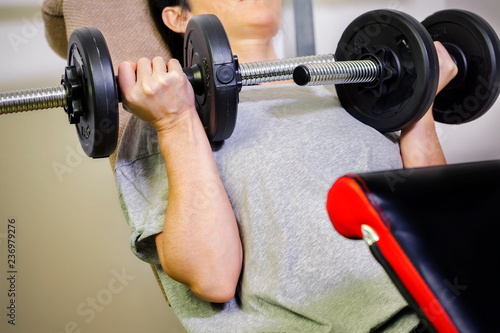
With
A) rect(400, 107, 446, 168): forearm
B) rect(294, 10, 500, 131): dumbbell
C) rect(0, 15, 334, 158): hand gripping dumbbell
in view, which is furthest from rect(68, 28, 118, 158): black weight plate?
rect(400, 107, 446, 168): forearm

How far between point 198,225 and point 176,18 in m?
0.63

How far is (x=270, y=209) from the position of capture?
3.26 ft

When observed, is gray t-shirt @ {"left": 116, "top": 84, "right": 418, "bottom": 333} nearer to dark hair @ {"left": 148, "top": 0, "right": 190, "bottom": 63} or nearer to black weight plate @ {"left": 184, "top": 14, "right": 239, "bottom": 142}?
black weight plate @ {"left": 184, "top": 14, "right": 239, "bottom": 142}

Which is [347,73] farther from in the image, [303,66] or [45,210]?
[45,210]

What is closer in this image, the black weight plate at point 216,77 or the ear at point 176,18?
the black weight plate at point 216,77

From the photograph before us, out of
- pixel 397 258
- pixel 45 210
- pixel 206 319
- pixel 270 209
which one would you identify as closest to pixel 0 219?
pixel 45 210

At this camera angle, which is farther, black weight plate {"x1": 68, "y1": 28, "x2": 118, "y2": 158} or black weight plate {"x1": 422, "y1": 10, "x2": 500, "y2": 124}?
black weight plate {"x1": 422, "y1": 10, "x2": 500, "y2": 124}

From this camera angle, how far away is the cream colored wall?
1719 mm

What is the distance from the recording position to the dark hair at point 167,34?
147 cm

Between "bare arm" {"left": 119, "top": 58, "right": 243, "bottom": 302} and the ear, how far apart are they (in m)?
0.42

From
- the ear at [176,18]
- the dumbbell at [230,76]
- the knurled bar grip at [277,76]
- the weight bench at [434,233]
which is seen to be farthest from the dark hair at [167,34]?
the weight bench at [434,233]

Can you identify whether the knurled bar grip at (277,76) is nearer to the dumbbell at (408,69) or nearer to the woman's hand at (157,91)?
the dumbbell at (408,69)

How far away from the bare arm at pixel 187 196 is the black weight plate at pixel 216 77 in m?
0.03

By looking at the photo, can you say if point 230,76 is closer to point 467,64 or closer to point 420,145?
point 420,145
